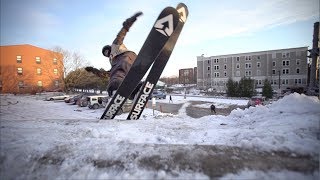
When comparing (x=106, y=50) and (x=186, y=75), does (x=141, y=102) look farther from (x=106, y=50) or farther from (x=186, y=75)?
(x=186, y=75)

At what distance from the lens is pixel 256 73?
6181 cm

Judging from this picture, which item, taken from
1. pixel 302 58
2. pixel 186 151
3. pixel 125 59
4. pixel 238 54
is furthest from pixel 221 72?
pixel 186 151

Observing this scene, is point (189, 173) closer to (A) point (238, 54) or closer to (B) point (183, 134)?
(B) point (183, 134)

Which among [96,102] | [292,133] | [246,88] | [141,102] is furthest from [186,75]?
[292,133]

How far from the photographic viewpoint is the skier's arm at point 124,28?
9750 mm

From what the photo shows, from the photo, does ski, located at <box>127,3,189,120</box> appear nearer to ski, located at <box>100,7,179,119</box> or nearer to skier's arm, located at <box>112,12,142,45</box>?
ski, located at <box>100,7,179,119</box>

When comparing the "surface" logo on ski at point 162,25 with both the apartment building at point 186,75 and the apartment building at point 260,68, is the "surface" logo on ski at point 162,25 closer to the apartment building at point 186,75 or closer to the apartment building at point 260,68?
the apartment building at point 260,68

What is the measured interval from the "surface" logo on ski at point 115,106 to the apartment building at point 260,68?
53.1 m

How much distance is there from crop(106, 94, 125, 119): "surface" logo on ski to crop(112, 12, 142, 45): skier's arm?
3526 millimetres

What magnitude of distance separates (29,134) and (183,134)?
394cm

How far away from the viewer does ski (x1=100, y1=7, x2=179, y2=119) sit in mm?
7689

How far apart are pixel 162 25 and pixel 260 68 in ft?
202

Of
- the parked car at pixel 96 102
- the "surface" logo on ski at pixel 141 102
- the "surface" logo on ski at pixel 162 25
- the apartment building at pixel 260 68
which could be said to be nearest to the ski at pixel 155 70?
the "surface" logo on ski at pixel 141 102

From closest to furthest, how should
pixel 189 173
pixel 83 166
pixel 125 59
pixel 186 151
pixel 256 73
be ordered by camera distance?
pixel 189 173 < pixel 83 166 < pixel 186 151 < pixel 125 59 < pixel 256 73
